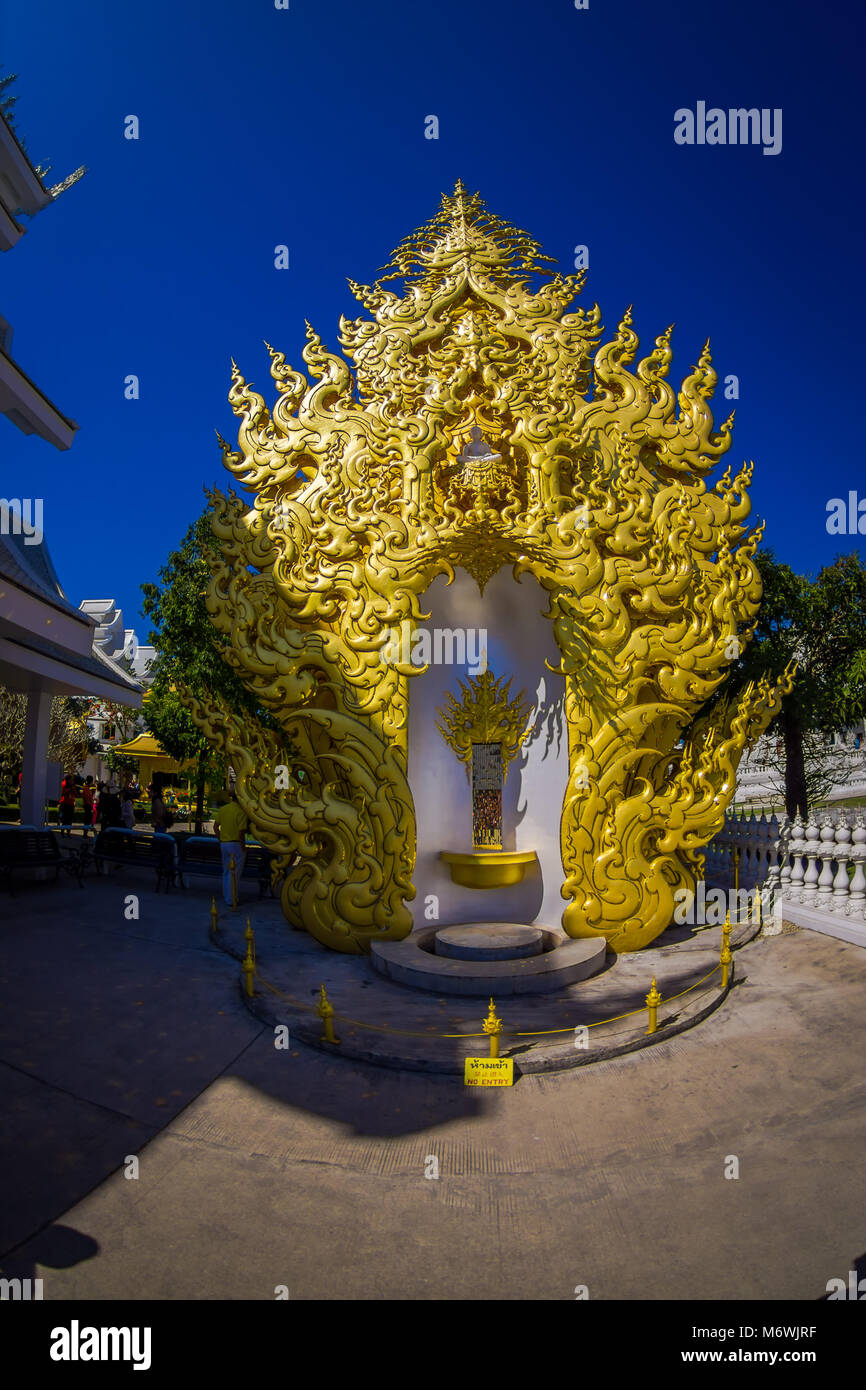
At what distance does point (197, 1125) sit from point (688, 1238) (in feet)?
10.7

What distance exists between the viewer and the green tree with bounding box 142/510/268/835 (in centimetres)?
1670

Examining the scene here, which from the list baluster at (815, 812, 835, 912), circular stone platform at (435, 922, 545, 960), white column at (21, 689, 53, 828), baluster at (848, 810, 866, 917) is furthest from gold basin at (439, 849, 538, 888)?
white column at (21, 689, 53, 828)

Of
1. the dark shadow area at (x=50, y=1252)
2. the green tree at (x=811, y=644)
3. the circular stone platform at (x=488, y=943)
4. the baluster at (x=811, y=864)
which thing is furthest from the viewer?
the green tree at (x=811, y=644)

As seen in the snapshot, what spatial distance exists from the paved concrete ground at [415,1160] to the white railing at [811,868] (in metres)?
1.04

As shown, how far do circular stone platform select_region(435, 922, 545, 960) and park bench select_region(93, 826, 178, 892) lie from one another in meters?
5.88

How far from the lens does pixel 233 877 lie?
11.2 metres

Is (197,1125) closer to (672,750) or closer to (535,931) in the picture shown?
(535,931)

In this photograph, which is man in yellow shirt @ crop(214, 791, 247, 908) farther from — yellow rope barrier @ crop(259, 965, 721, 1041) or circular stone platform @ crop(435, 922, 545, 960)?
yellow rope barrier @ crop(259, 965, 721, 1041)

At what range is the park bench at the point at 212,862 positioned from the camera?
1218 cm

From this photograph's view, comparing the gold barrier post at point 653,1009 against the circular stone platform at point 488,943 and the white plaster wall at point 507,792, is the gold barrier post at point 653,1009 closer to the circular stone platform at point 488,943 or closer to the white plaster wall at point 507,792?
the circular stone platform at point 488,943

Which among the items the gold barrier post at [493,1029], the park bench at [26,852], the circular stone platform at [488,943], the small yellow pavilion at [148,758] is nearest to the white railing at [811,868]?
the circular stone platform at [488,943]

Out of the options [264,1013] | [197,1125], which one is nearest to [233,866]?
[264,1013]
